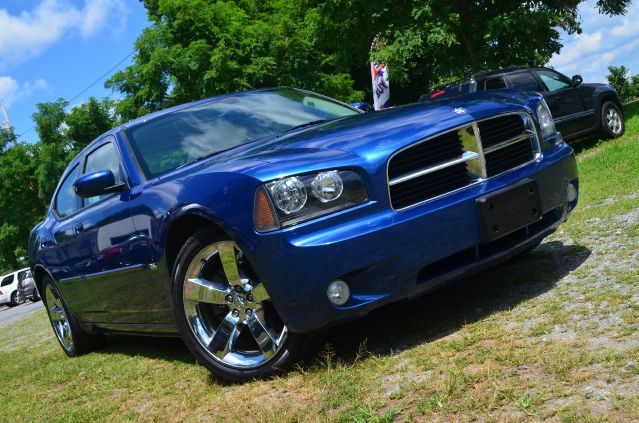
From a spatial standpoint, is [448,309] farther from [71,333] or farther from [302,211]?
[71,333]

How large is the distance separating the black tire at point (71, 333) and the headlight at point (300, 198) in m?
3.43

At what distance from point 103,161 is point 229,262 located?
6.67 feet

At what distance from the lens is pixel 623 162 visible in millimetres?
9211

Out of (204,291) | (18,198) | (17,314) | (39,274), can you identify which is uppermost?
(18,198)

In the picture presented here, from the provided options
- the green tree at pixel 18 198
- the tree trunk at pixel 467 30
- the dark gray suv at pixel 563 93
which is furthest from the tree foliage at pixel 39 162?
the dark gray suv at pixel 563 93

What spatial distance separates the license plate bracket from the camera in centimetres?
362

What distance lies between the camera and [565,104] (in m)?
13.3

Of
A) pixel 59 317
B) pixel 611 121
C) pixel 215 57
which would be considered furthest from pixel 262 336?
pixel 215 57

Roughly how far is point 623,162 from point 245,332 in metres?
6.98

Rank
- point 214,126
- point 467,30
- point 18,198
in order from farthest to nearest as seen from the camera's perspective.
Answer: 1. point 18,198
2. point 467,30
3. point 214,126

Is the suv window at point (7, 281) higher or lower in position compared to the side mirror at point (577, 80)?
lower

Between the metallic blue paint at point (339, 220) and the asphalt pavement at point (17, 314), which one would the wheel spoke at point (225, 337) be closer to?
the metallic blue paint at point (339, 220)

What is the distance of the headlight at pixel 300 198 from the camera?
131 inches

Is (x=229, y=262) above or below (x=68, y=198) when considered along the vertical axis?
below
